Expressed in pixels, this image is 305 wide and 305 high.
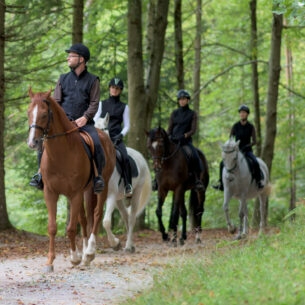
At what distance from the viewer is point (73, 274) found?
10.5 m

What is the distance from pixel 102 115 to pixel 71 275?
191 inches

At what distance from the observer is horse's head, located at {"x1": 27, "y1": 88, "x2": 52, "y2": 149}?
9695mm

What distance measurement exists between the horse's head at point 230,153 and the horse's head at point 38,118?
26.6 feet

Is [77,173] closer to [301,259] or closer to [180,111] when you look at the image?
[301,259]

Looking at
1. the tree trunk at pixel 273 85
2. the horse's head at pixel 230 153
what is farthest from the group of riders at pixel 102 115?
the tree trunk at pixel 273 85

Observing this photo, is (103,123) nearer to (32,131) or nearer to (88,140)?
(88,140)

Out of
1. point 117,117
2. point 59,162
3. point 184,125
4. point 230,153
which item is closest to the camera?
point 59,162

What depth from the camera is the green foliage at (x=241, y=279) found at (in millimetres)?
6277

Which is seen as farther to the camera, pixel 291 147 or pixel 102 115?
pixel 291 147

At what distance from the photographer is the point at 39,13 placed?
58.5 ft

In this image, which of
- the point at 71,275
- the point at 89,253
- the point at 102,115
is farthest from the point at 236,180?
the point at 71,275

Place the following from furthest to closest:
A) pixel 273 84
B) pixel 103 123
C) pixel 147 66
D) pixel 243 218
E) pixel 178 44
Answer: pixel 178 44, pixel 273 84, pixel 147 66, pixel 243 218, pixel 103 123

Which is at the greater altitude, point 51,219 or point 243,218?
point 51,219

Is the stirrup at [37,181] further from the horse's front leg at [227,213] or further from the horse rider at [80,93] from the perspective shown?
the horse's front leg at [227,213]
